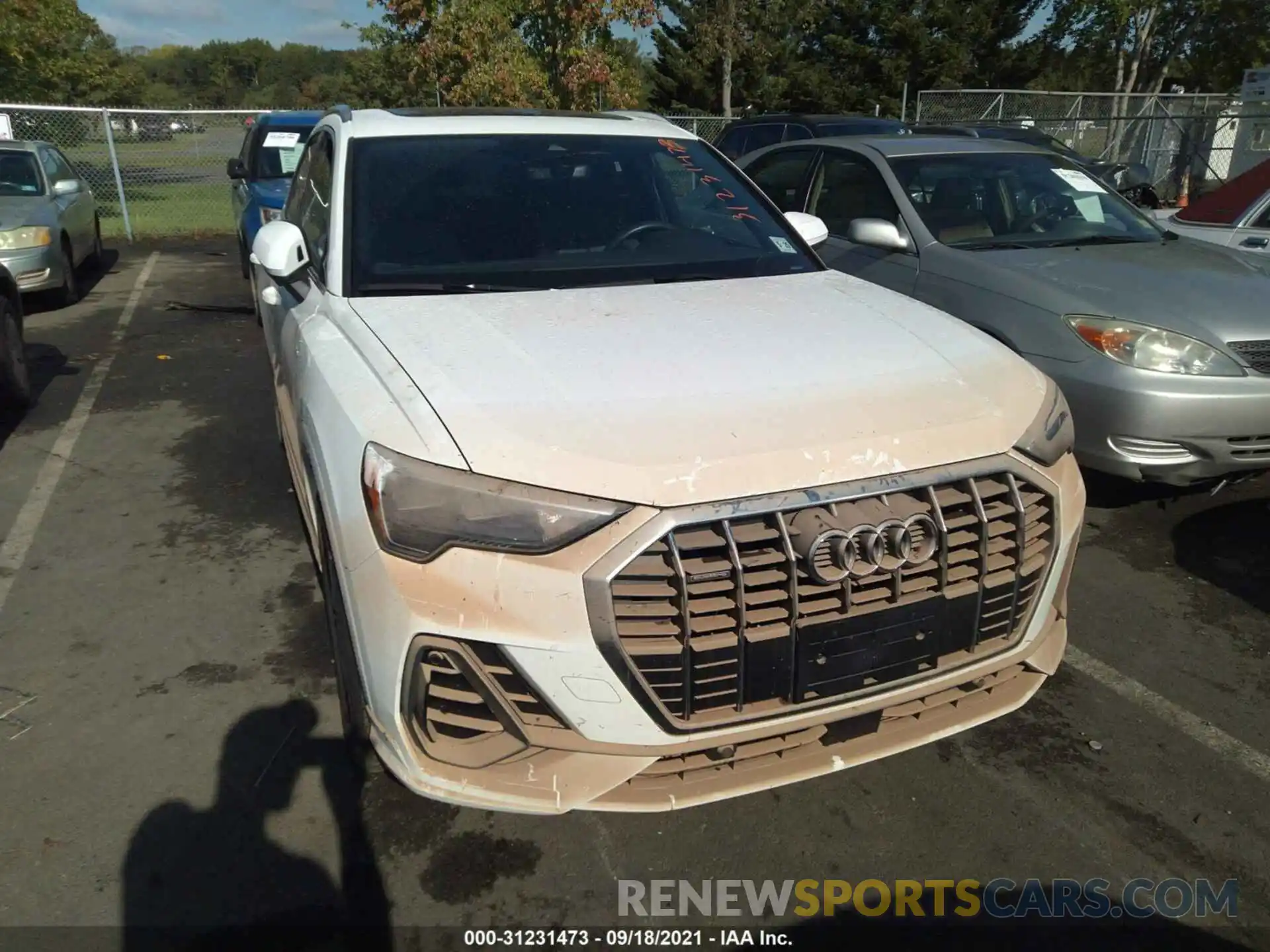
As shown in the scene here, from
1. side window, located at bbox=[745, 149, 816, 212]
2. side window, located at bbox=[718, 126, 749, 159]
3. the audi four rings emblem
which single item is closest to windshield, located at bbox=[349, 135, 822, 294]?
the audi four rings emblem

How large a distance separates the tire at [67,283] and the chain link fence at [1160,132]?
49.5ft

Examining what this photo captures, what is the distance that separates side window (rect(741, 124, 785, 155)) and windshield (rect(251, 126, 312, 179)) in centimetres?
527

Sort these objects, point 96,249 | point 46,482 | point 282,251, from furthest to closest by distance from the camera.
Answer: point 96,249 < point 46,482 < point 282,251

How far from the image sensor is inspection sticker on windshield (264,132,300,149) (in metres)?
10.0

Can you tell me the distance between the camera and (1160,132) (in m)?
19.6

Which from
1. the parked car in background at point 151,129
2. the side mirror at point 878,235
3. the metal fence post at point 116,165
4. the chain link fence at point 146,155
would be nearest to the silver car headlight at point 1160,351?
the side mirror at point 878,235

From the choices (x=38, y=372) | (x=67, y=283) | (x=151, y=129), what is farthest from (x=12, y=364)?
(x=151, y=129)

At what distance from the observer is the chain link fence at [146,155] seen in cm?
1500

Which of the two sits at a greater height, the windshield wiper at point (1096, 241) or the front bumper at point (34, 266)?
the windshield wiper at point (1096, 241)

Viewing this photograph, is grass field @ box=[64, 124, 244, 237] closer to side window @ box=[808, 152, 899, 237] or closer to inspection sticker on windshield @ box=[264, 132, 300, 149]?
inspection sticker on windshield @ box=[264, 132, 300, 149]

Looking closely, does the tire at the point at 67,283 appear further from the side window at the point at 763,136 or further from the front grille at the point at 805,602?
the front grille at the point at 805,602

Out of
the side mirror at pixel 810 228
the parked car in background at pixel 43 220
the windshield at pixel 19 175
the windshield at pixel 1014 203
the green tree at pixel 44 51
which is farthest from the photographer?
the green tree at pixel 44 51

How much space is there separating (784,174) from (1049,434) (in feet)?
15.0

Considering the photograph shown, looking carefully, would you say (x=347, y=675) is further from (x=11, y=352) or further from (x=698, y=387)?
(x=11, y=352)
